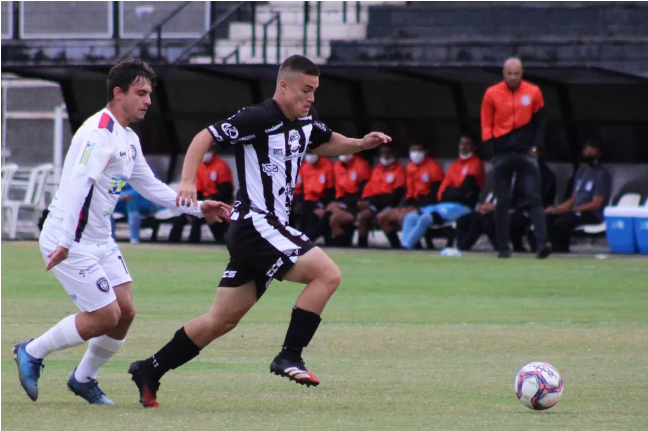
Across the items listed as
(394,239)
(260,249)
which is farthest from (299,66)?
(394,239)

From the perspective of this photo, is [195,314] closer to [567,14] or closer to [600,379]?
[600,379]

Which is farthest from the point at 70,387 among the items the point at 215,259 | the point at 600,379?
the point at 215,259

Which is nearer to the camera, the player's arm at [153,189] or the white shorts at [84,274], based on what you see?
the white shorts at [84,274]

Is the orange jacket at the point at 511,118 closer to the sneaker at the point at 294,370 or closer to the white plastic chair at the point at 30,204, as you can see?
the white plastic chair at the point at 30,204

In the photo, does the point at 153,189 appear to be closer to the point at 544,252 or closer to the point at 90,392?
the point at 90,392

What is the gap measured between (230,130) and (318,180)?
1430cm

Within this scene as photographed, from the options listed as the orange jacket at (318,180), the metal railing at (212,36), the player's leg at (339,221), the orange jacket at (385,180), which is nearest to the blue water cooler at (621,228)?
the orange jacket at (385,180)

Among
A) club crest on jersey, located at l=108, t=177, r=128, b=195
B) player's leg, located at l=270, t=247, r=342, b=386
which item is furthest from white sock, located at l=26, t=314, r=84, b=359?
player's leg, located at l=270, t=247, r=342, b=386

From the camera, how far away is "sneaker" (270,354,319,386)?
6730 millimetres

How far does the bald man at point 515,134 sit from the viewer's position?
17.2 m

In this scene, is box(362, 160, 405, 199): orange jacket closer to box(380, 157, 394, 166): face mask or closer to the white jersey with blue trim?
box(380, 157, 394, 166): face mask

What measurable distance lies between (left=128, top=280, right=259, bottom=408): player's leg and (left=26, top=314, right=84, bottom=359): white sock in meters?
0.39

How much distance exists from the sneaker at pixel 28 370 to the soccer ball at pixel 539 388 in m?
2.62

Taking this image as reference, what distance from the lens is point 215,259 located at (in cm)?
1844
